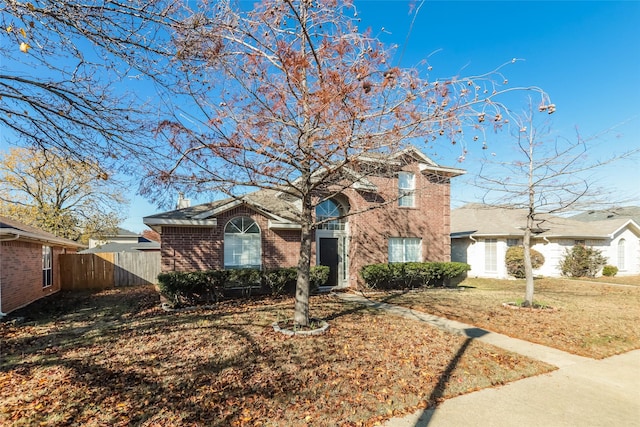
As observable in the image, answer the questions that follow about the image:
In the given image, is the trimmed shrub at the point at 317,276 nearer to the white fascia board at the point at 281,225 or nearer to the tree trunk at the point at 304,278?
the white fascia board at the point at 281,225

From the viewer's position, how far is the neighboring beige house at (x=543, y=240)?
1958 centimetres

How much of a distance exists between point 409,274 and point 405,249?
4.59 ft

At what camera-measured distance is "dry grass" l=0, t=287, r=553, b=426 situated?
3805mm

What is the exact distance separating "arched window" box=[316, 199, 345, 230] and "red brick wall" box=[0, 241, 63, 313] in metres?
10.1

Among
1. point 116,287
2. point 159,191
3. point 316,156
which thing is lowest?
point 116,287

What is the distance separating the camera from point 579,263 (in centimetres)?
1950

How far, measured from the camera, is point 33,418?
3.72 meters

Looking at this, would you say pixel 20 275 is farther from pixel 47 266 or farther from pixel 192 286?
pixel 192 286

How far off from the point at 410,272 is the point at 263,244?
6.49 meters

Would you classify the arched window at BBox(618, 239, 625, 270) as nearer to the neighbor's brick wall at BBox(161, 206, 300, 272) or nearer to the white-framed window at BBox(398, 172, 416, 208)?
the white-framed window at BBox(398, 172, 416, 208)

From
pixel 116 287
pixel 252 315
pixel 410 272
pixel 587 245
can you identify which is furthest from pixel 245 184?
pixel 587 245

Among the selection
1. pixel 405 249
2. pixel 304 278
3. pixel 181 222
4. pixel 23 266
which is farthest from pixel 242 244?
pixel 405 249

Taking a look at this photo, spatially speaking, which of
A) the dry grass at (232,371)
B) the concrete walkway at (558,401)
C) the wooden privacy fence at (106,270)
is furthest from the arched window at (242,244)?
the concrete walkway at (558,401)

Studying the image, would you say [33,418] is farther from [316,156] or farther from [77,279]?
[77,279]
